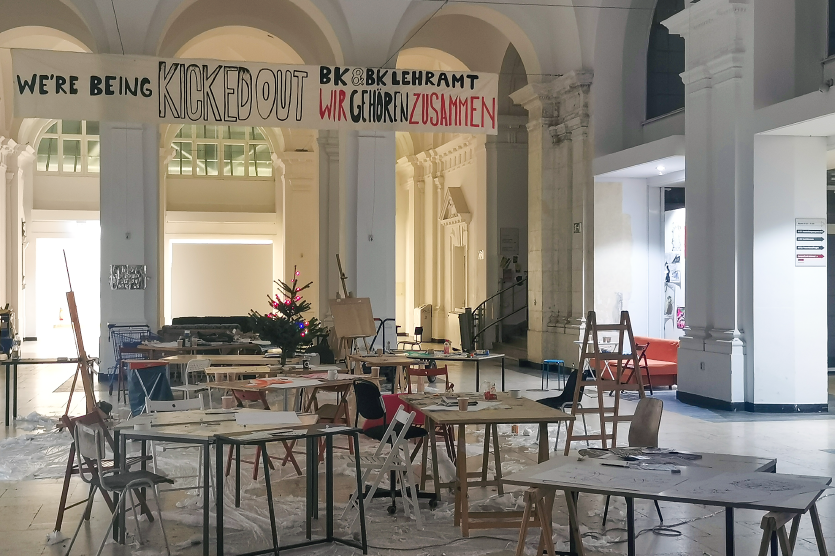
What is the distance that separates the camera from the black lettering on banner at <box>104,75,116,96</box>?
10.9 meters

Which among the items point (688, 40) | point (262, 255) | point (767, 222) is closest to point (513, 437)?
point (767, 222)

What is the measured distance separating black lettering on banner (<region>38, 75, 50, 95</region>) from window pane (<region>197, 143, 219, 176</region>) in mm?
14291

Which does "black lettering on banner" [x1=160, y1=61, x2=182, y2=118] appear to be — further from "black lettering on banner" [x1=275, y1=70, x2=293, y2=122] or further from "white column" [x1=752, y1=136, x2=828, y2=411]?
"white column" [x1=752, y1=136, x2=828, y2=411]

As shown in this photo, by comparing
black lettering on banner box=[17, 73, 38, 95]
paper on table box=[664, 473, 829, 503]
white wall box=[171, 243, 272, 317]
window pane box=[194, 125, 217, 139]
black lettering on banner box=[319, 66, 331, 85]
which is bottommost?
paper on table box=[664, 473, 829, 503]

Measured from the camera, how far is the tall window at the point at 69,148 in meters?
24.2

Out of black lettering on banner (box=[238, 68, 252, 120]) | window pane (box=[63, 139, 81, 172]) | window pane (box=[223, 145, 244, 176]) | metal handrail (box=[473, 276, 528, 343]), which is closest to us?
black lettering on banner (box=[238, 68, 252, 120])

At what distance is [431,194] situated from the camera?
21984mm

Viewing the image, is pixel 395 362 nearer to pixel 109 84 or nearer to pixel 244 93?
pixel 244 93

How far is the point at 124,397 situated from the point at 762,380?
751 cm

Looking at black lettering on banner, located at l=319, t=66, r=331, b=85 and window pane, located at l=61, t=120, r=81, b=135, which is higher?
window pane, located at l=61, t=120, r=81, b=135

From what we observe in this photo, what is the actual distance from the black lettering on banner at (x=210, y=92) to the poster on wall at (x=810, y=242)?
698 centimetres

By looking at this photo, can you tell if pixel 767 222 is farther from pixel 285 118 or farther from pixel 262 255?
pixel 262 255

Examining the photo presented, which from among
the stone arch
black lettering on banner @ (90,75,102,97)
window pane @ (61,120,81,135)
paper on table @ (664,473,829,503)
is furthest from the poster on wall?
window pane @ (61,120,81,135)

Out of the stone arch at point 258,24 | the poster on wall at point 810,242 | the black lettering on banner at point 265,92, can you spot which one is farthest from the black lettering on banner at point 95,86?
the poster on wall at point 810,242
